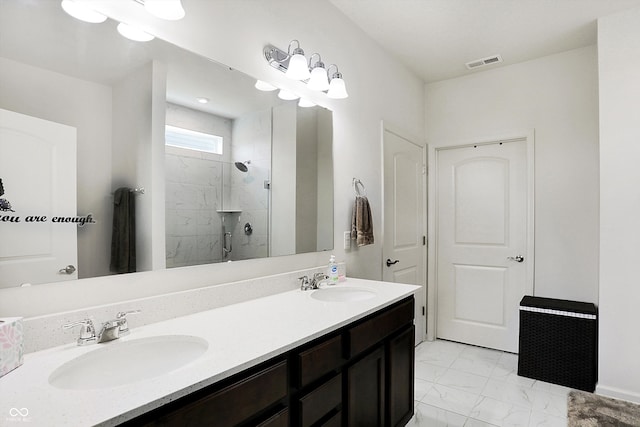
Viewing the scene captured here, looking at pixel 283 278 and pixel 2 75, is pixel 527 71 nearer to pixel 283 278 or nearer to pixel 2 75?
pixel 283 278

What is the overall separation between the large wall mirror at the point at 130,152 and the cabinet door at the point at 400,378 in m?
0.77

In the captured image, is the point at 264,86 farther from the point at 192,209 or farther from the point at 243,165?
the point at 192,209

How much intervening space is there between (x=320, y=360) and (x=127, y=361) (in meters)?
0.63

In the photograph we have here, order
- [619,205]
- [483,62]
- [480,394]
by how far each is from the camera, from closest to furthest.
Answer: [619,205]
[480,394]
[483,62]

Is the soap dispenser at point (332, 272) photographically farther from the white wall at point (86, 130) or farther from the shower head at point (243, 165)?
the white wall at point (86, 130)

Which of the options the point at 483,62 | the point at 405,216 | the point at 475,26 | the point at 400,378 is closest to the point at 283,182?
the point at 400,378

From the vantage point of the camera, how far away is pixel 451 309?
350cm

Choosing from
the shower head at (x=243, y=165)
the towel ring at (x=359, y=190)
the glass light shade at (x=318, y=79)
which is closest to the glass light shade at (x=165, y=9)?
the shower head at (x=243, y=165)

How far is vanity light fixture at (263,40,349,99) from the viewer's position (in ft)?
6.00

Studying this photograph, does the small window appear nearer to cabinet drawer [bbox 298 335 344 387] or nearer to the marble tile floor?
cabinet drawer [bbox 298 335 344 387]

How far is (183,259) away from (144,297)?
8.2 inches

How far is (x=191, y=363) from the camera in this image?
93 centimetres

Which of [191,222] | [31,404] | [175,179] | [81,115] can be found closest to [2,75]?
[81,115]

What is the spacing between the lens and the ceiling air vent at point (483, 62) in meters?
3.02
